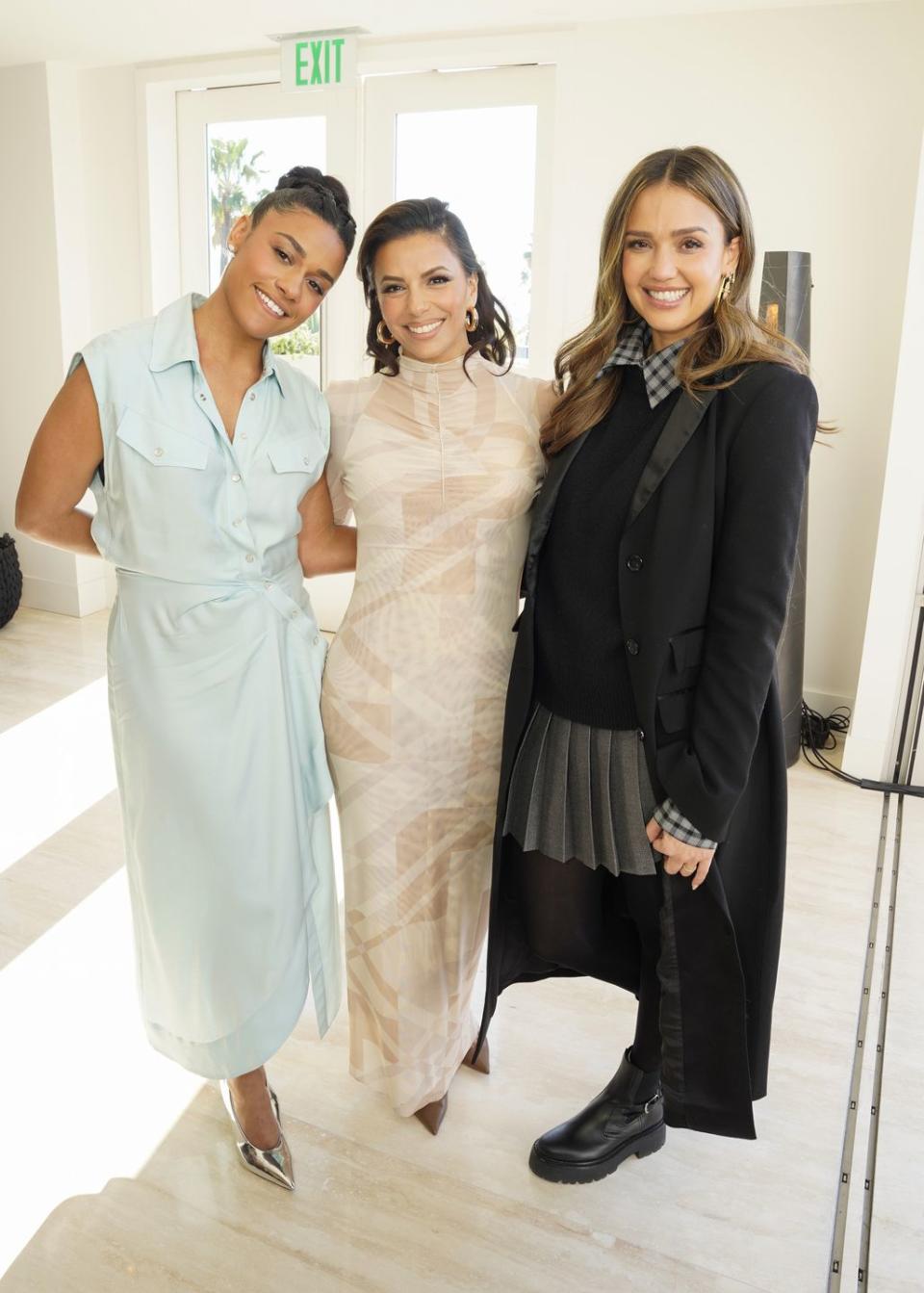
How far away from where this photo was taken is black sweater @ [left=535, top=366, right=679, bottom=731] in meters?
1.50

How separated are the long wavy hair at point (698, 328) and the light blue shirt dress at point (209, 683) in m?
0.44

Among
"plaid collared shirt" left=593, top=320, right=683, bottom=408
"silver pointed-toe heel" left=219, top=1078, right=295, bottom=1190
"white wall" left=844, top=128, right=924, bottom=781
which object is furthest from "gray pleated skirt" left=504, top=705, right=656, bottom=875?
"white wall" left=844, top=128, right=924, bottom=781

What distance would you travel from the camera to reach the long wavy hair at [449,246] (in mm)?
1640

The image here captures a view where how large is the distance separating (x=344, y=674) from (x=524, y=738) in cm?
32

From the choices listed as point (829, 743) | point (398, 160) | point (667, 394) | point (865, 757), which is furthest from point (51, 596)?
point (667, 394)

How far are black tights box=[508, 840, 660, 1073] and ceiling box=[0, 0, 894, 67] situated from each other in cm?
305

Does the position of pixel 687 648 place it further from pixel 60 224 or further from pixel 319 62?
pixel 60 224

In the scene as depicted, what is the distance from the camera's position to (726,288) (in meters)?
1.50

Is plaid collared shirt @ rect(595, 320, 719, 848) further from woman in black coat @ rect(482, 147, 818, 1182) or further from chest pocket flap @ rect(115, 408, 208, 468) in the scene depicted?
chest pocket flap @ rect(115, 408, 208, 468)

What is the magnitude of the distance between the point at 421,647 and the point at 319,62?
3381mm

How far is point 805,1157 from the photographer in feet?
6.45

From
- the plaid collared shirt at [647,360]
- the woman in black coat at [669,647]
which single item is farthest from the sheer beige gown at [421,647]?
the plaid collared shirt at [647,360]

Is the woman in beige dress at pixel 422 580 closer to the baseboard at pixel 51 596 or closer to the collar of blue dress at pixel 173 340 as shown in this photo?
the collar of blue dress at pixel 173 340

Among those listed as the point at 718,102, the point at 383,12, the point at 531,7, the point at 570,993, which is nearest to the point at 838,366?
the point at 718,102
